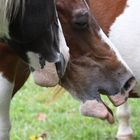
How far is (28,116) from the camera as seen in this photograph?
3908 millimetres

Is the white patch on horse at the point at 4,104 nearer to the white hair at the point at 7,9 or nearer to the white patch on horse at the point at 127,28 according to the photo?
the white patch on horse at the point at 127,28

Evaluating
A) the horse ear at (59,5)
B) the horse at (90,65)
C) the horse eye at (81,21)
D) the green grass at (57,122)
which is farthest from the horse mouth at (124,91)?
the green grass at (57,122)

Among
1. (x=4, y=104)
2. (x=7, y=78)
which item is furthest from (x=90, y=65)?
(x=4, y=104)

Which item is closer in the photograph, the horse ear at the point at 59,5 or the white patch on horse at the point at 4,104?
the horse ear at the point at 59,5

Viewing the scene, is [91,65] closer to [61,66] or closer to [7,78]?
[61,66]

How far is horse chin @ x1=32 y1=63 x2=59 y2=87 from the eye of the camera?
6.60 feet

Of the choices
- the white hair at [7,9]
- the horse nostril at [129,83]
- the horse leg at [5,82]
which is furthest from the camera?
the horse leg at [5,82]

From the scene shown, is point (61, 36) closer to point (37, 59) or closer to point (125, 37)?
point (37, 59)

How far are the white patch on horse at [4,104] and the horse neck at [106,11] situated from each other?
0.56 meters

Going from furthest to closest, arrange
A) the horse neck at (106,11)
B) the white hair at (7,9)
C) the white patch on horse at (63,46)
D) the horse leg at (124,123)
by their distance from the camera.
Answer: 1. the horse leg at (124,123)
2. the horse neck at (106,11)
3. the white patch on horse at (63,46)
4. the white hair at (7,9)

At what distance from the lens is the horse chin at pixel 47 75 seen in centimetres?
201

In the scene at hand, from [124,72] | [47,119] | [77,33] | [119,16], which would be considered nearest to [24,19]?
[77,33]

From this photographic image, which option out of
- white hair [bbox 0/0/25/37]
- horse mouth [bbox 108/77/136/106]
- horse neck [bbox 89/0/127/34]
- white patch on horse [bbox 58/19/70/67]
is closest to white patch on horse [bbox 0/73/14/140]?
horse neck [bbox 89/0/127/34]

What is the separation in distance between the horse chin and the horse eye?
191 millimetres
